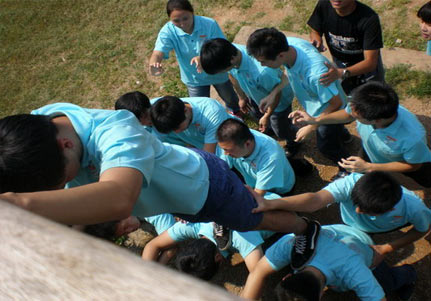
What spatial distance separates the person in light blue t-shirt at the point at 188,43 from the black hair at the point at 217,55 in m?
0.34

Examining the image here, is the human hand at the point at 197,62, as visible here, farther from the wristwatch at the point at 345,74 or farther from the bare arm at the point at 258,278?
the bare arm at the point at 258,278

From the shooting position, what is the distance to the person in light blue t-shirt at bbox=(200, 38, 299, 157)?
3.47 meters

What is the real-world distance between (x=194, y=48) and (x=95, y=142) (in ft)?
8.80

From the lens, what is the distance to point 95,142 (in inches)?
64.9

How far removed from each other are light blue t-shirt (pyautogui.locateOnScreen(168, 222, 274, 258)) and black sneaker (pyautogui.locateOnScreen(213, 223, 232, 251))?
35 mm

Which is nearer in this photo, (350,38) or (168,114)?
(168,114)

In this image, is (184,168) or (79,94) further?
(79,94)

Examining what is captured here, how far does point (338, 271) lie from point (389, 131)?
1.07m

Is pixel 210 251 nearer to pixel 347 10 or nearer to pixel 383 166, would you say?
pixel 383 166

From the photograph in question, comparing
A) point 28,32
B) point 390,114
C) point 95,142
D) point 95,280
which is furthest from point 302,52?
point 28,32

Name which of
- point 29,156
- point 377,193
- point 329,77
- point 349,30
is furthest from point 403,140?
point 29,156

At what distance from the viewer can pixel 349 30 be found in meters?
3.42

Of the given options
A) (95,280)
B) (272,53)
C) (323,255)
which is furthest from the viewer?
(272,53)

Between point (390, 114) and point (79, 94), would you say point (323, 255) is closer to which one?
point (390, 114)
